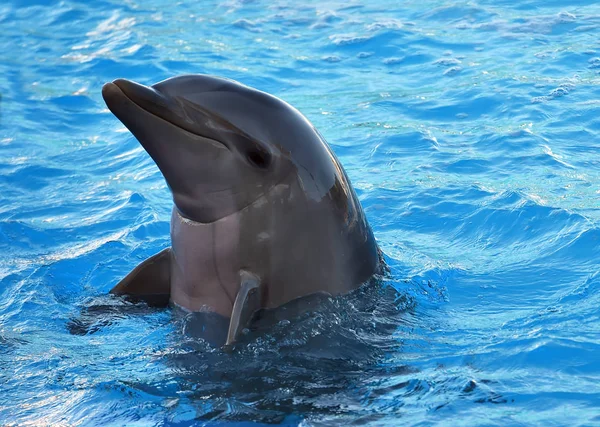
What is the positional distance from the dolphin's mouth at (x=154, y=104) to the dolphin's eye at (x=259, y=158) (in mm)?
124

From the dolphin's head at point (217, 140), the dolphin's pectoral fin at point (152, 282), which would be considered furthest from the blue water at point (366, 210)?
the dolphin's head at point (217, 140)

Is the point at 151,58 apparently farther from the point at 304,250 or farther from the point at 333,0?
the point at 304,250

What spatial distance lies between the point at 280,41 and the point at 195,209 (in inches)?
347

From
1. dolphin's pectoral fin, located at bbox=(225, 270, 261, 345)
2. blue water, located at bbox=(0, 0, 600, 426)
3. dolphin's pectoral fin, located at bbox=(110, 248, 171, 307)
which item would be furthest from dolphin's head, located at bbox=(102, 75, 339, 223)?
blue water, located at bbox=(0, 0, 600, 426)

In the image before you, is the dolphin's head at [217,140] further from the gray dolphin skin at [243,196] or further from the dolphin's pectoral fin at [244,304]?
the dolphin's pectoral fin at [244,304]

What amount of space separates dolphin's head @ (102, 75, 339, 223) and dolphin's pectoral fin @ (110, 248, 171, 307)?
1.65ft

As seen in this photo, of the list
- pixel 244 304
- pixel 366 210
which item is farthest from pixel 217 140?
pixel 366 210

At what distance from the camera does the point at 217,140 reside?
4727 mm

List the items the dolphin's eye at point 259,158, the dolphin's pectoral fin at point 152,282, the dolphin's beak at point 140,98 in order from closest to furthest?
the dolphin's beak at point 140,98 < the dolphin's eye at point 259,158 < the dolphin's pectoral fin at point 152,282

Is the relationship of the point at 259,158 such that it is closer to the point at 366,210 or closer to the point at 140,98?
the point at 140,98

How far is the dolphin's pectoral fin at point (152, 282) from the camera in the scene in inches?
212

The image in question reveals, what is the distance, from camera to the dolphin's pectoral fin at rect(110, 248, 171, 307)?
5375 mm

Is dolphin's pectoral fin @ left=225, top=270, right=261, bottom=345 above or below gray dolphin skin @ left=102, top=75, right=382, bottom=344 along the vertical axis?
below

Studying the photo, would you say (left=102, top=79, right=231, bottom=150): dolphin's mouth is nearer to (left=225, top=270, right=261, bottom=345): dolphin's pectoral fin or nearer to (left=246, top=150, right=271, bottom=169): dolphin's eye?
(left=246, top=150, right=271, bottom=169): dolphin's eye
